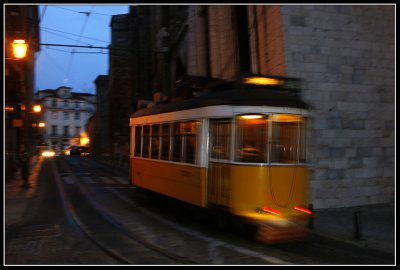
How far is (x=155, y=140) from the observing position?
38.9 feet

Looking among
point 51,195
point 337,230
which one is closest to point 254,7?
point 337,230

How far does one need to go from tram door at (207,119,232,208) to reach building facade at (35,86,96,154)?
295 feet

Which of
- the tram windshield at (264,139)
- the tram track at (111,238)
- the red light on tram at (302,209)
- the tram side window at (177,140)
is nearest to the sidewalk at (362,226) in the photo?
the red light on tram at (302,209)

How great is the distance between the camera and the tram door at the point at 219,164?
8.50 metres

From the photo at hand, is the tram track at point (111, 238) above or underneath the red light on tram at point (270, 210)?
underneath

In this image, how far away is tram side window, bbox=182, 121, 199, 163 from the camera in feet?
31.0

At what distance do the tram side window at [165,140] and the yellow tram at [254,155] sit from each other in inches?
46.7

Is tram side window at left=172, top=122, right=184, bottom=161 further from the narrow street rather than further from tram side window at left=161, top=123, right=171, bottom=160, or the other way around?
the narrow street

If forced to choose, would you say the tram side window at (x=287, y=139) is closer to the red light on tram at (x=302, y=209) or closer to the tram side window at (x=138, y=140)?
the red light on tram at (x=302, y=209)

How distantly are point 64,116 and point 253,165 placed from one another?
9652 cm

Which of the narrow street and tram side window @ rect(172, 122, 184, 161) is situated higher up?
tram side window @ rect(172, 122, 184, 161)

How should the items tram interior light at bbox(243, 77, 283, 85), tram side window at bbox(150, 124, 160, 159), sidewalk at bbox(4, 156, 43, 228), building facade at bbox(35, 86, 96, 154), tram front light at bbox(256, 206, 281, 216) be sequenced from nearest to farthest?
tram front light at bbox(256, 206, 281, 216) < tram interior light at bbox(243, 77, 283, 85) < sidewalk at bbox(4, 156, 43, 228) < tram side window at bbox(150, 124, 160, 159) < building facade at bbox(35, 86, 96, 154)

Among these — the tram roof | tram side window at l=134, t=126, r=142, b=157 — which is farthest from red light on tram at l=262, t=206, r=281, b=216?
tram side window at l=134, t=126, r=142, b=157

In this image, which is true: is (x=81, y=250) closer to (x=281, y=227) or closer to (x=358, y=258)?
(x=281, y=227)
